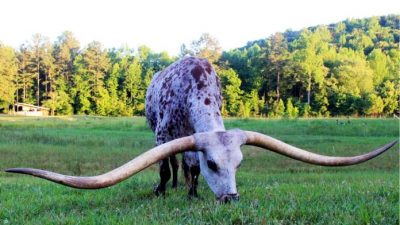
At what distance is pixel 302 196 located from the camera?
5816 millimetres

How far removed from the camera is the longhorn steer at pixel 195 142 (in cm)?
449

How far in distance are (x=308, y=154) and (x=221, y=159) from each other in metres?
1.09

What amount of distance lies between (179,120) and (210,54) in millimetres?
64470

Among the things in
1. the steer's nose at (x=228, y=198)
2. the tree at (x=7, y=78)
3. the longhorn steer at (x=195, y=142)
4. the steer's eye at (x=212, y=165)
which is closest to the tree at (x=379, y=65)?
the tree at (x=7, y=78)

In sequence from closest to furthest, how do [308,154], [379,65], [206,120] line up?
[308,154], [206,120], [379,65]

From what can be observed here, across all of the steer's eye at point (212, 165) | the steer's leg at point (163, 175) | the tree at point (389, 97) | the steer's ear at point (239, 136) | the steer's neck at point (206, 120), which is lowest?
the steer's leg at point (163, 175)

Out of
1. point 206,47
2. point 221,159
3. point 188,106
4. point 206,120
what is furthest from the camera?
point 206,47

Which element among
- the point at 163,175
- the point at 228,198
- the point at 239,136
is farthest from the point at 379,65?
the point at 228,198

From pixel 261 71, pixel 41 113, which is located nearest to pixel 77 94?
pixel 41 113

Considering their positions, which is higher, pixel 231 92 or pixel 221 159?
pixel 231 92

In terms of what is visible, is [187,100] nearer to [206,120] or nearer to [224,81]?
[206,120]

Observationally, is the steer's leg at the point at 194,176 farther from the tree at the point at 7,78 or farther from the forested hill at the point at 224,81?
the tree at the point at 7,78

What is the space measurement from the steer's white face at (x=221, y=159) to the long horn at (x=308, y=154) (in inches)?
9.7

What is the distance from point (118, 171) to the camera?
4.31 meters
